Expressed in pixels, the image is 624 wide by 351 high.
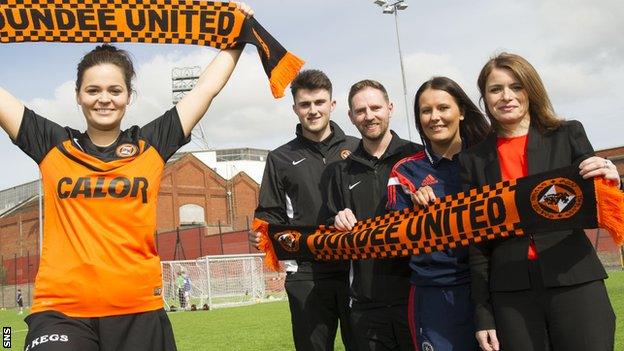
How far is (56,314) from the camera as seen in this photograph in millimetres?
2859

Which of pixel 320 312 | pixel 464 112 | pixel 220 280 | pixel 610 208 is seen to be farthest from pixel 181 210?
pixel 610 208

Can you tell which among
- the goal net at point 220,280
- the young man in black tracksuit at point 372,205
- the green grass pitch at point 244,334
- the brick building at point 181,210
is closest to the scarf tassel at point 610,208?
the young man in black tracksuit at point 372,205

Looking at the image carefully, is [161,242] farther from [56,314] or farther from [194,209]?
[56,314]

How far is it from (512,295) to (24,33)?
10.9 ft

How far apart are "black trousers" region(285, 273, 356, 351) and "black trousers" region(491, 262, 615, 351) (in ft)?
5.71

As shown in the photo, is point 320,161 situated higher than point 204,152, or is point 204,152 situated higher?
point 204,152

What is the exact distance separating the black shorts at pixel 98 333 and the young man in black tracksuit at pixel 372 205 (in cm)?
155

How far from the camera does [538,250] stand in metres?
3.18

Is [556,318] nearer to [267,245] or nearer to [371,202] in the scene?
[371,202]

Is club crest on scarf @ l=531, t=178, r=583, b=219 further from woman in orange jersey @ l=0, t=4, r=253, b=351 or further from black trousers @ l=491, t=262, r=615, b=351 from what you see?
woman in orange jersey @ l=0, t=4, r=253, b=351

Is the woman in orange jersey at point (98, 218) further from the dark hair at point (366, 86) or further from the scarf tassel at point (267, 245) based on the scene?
the scarf tassel at point (267, 245)

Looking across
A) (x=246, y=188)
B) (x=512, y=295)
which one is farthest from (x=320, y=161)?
(x=246, y=188)

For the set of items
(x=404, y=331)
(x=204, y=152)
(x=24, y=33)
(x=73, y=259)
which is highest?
(x=204, y=152)

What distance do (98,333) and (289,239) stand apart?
216cm
